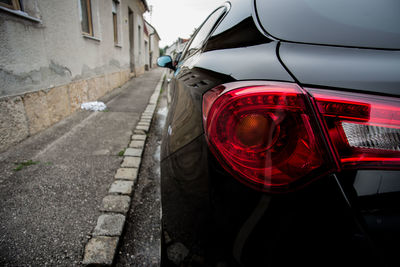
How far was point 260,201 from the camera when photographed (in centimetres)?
63

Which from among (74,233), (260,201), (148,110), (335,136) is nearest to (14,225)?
(74,233)

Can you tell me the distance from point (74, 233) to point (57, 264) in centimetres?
24

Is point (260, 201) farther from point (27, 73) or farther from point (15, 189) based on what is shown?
point (27, 73)

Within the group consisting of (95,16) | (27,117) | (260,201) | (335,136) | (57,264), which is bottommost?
(57,264)

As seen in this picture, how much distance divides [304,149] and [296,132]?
6 centimetres

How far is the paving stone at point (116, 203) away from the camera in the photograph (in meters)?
1.80

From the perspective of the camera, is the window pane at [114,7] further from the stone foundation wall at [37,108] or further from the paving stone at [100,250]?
the paving stone at [100,250]

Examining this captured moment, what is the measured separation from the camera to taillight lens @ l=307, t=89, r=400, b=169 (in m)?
0.56

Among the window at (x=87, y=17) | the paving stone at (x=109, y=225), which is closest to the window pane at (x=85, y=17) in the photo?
the window at (x=87, y=17)

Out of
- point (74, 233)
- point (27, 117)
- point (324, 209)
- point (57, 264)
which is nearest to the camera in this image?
point (324, 209)

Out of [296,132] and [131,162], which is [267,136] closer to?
[296,132]

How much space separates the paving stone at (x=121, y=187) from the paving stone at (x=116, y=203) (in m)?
0.08

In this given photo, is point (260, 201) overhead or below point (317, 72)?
below

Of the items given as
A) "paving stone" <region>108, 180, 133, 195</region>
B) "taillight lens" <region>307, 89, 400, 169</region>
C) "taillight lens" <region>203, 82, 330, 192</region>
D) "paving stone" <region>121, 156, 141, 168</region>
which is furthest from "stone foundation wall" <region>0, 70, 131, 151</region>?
"taillight lens" <region>307, 89, 400, 169</region>
